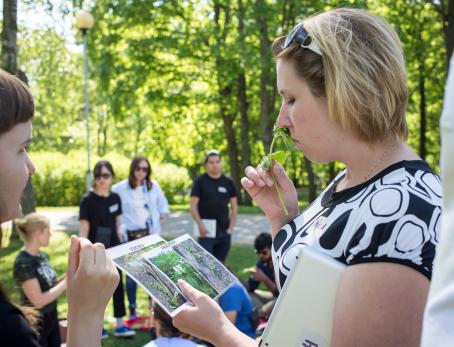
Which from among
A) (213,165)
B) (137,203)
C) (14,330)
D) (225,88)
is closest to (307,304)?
(14,330)

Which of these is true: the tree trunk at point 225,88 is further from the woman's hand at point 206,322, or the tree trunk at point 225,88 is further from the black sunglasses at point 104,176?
the woman's hand at point 206,322

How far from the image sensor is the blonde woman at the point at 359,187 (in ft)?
4.32

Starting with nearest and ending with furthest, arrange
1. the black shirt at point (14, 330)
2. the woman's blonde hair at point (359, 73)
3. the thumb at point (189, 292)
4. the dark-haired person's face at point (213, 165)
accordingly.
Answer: the black shirt at point (14, 330) → the woman's blonde hair at point (359, 73) → the thumb at point (189, 292) → the dark-haired person's face at point (213, 165)

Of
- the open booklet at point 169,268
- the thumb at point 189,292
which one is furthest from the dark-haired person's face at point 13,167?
Result: the thumb at point 189,292

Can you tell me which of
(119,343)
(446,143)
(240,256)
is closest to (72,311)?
(446,143)

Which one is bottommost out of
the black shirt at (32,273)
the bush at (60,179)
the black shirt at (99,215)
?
the bush at (60,179)

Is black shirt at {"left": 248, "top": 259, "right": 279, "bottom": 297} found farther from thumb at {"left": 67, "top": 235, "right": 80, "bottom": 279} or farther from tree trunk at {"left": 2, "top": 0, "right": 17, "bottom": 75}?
tree trunk at {"left": 2, "top": 0, "right": 17, "bottom": 75}

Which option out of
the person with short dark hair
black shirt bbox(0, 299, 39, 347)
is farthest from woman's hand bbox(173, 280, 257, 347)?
black shirt bbox(0, 299, 39, 347)

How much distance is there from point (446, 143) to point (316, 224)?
1038 mm

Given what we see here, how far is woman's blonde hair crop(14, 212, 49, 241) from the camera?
14.5 ft

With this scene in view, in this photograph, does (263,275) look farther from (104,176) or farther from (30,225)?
(30,225)

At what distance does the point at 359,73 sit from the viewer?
5.08 feet

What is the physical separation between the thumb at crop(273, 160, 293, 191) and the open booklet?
0.43m

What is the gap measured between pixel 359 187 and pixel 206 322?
0.68m
